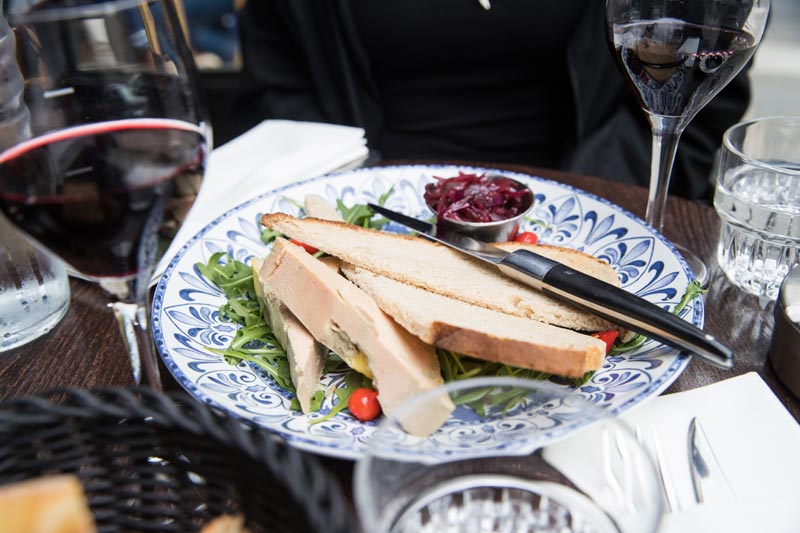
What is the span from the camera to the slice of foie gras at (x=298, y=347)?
3.14 ft

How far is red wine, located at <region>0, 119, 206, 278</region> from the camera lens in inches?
27.4

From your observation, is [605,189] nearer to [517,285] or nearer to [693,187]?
[517,285]

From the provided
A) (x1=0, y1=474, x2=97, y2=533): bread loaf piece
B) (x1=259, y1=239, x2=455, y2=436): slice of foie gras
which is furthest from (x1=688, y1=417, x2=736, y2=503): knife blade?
(x1=0, y1=474, x2=97, y2=533): bread loaf piece

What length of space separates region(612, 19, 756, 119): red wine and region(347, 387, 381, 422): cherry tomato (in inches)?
29.8

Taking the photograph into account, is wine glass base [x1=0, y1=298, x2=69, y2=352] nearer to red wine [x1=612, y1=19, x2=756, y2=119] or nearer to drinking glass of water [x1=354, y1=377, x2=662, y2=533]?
drinking glass of water [x1=354, y1=377, x2=662, y2=533]

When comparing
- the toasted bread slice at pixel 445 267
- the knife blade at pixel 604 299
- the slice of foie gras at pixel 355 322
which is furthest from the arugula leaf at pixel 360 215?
the slice of foie gras at pixel 355 322

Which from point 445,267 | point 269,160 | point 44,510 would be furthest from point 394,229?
point 44,510

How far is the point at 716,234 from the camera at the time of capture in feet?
4.89

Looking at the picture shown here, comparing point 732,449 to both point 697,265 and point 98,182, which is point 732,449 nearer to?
point 697,265

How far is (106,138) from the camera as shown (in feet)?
2.35

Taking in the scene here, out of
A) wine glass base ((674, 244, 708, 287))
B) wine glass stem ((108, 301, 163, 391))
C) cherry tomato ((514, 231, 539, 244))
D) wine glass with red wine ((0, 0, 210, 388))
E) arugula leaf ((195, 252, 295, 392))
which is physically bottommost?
wine glass base ((674, 244, 708, 287))

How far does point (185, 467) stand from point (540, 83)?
6.93 feet

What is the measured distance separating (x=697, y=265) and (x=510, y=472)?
836mm

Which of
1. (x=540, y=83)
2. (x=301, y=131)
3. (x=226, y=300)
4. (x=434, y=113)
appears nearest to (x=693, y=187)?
(x=540, y=83)
